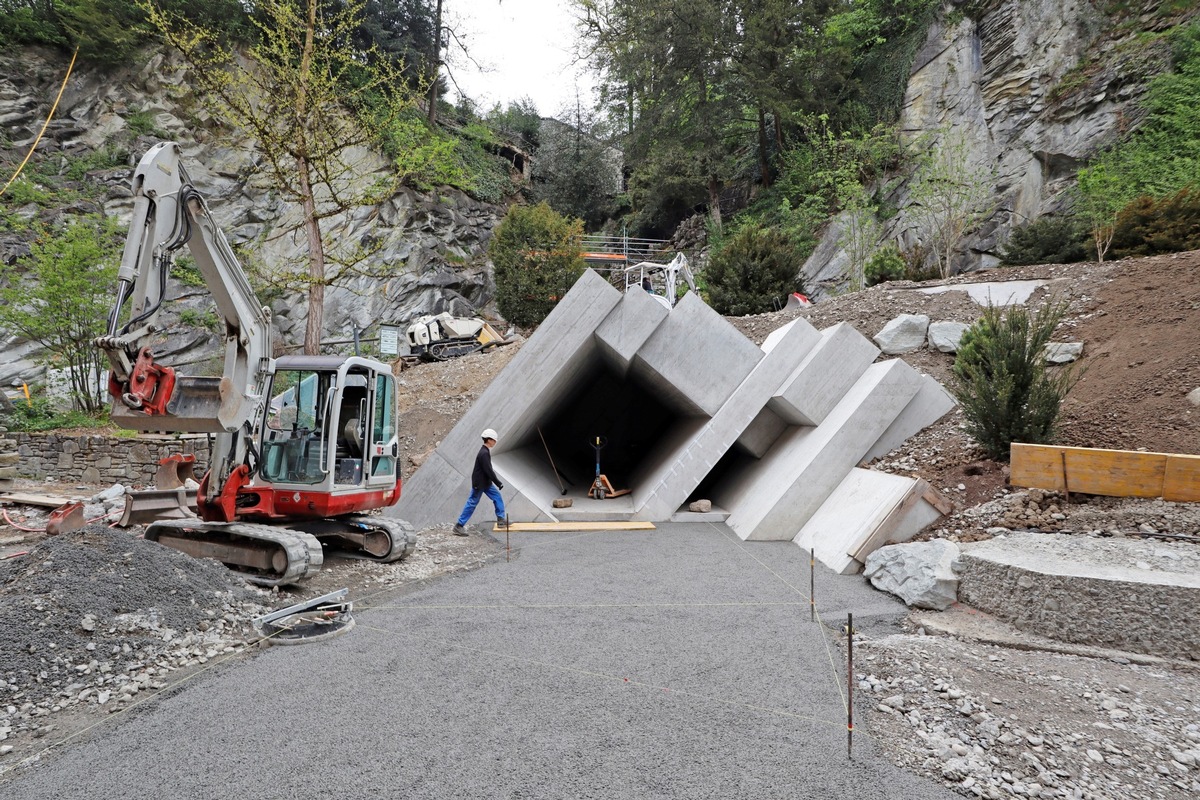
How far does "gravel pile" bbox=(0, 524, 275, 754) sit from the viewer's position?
3555 mm

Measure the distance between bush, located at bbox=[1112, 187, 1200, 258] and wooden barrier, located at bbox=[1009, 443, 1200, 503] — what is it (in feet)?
27.9

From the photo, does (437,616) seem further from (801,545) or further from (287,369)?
(801,545)

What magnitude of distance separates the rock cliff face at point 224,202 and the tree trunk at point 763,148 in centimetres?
1288

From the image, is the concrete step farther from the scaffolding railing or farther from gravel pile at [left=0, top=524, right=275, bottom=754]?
the scaffolding railing

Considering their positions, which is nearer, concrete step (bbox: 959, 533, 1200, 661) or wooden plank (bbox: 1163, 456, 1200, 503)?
concrete step (bbox: 959, 533, 1200, 661)

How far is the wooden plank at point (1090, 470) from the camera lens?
5.44 meters

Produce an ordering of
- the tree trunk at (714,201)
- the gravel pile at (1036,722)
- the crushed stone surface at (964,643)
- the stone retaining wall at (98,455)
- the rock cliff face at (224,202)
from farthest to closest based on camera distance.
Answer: the tree trunk at (714,201) → the rock cliff face at (224,202) → the stone retaining wall at (98,455) → the crushed stone surface at (964,643) → the gravel pile at (1036,722)

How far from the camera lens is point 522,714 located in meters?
3.41

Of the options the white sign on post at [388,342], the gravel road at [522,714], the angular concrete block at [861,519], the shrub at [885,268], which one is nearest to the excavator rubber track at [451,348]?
the white sign on post at [388,342]

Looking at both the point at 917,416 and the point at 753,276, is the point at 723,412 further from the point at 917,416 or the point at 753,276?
the point at 753,276

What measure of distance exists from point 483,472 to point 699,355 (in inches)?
146

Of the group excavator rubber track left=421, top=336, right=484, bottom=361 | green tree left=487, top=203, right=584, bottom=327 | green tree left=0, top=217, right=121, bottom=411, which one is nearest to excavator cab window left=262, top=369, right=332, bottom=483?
green tree left=0, top=217, right=121, bottom=411

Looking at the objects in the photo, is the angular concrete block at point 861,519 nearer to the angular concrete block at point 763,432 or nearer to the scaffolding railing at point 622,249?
the angular concrete block at point 763,432

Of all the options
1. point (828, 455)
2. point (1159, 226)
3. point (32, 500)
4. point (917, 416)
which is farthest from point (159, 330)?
point (1159, 226)
